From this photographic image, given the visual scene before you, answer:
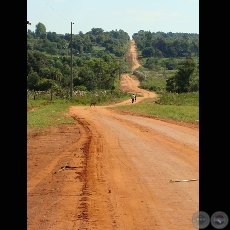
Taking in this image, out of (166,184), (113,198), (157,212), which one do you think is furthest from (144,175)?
(157,212)

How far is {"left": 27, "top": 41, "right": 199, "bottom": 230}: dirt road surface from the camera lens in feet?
16.4

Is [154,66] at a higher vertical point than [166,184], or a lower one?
higher

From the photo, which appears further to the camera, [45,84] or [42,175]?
[45,84]

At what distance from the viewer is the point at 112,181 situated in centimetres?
697

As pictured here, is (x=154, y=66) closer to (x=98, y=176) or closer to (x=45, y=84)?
(x=45, y=84)

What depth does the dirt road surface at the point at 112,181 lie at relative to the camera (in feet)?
16.4

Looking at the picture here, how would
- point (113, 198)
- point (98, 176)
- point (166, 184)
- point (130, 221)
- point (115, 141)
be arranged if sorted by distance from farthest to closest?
point (115, 141)
point (98, 176)
point (166, 184)
point (113, 198)
point (130, 221)
